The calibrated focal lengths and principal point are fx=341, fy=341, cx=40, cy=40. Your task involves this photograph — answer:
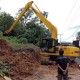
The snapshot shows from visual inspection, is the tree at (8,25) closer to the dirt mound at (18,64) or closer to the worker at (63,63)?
the dirt mound at (18,64)

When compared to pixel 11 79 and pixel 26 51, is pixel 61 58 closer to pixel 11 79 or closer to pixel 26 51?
pixel 11 79

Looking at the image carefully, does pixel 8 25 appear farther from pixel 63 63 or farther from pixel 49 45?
pixel 63 63

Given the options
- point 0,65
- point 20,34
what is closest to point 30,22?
point 20,34

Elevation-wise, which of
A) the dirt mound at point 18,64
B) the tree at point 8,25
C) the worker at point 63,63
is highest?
the tree at point 8,25

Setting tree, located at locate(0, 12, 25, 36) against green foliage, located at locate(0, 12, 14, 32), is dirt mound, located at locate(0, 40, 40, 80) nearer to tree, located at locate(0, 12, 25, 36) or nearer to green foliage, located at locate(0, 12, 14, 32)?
tree, located at locate(0, 12, 25, 36)

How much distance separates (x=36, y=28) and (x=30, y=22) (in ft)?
27.9

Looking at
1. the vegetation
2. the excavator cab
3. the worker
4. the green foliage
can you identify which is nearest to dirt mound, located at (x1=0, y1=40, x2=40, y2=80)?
the excavator cab

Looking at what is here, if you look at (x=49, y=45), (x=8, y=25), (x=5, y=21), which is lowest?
(x=49, y=45)

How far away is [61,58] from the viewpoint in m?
14.0

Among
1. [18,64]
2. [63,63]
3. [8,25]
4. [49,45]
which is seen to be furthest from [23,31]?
[63,63]

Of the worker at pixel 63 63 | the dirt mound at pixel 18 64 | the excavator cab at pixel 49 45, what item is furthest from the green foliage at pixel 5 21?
the worker at pixel 63 63

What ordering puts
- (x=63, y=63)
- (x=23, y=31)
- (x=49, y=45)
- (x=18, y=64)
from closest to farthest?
(x=63, y=63)
(x=18, y=64)
(x=49, y=45)
(x=23, y=31)

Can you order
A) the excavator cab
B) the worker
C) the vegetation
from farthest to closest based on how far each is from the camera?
the vegetation, the excavator cab, the worker

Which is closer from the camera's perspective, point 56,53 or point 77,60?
point 56,53
